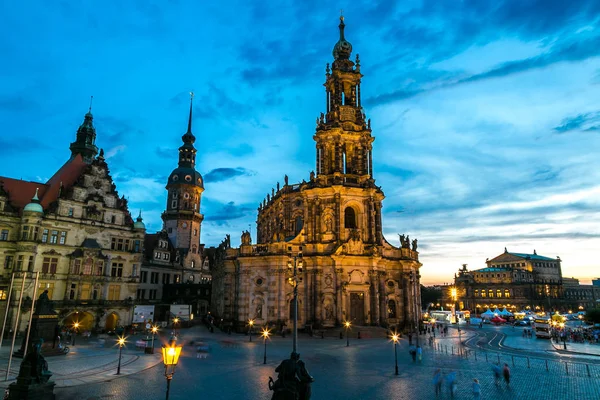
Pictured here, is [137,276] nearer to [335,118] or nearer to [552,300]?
[335,118]

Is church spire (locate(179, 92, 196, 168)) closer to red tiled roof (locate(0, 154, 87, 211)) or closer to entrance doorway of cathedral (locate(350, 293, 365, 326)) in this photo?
red tiled roof (locate(0, 154, 87, 211))

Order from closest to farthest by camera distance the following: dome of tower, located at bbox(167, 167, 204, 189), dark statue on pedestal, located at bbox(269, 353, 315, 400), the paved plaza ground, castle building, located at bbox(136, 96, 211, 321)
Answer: dark statue on pedestal, located at bbox(269, 353, 315, 400) → the paved plaza ground → castle building, located at bbox(136, 96, 211, 321) → dome of tower, located at bbox(167, 167, 204, 189)

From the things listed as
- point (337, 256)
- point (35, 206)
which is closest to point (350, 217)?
point (337, 256)

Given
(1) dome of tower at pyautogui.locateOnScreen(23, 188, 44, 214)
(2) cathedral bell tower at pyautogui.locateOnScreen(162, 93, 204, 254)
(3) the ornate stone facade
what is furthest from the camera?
(3) the ornate stone facade

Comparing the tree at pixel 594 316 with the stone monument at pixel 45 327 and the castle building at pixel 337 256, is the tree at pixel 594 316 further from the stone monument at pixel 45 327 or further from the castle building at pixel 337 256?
the stone monument at pixel 45 327

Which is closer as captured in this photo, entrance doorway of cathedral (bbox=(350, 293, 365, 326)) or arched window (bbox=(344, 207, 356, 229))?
entrance doorway of cathedral (bbox=(350, 293, 365, 326))

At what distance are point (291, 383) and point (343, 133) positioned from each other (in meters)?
47.7

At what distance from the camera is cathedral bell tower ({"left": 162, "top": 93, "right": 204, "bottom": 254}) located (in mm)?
80750

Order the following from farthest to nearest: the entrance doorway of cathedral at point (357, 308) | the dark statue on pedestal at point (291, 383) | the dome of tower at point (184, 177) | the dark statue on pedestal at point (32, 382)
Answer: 1. the dome of tower at point (184, 177)
2. the entrance doorway of cathedral at point (357, 308)
3. the dark statue on pedestal at point (32, 382)
4. the dark statue on pedestal at point (291, 383)

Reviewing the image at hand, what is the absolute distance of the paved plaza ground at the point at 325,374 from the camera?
1981cm

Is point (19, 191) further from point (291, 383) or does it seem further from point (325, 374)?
point (291, 383)

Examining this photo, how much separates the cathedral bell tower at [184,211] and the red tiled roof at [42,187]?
1183 inches

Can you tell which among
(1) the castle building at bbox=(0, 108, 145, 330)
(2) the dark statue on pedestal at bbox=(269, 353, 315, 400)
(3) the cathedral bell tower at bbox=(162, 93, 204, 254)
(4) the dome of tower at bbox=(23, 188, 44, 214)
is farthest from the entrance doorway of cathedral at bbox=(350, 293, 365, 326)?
(3) the cathedral bell tower at bbox=(162, 93, 204, 254)

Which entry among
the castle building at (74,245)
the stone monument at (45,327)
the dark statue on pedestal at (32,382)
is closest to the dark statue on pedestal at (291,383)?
the dark statue on pedestal at (32,382)
